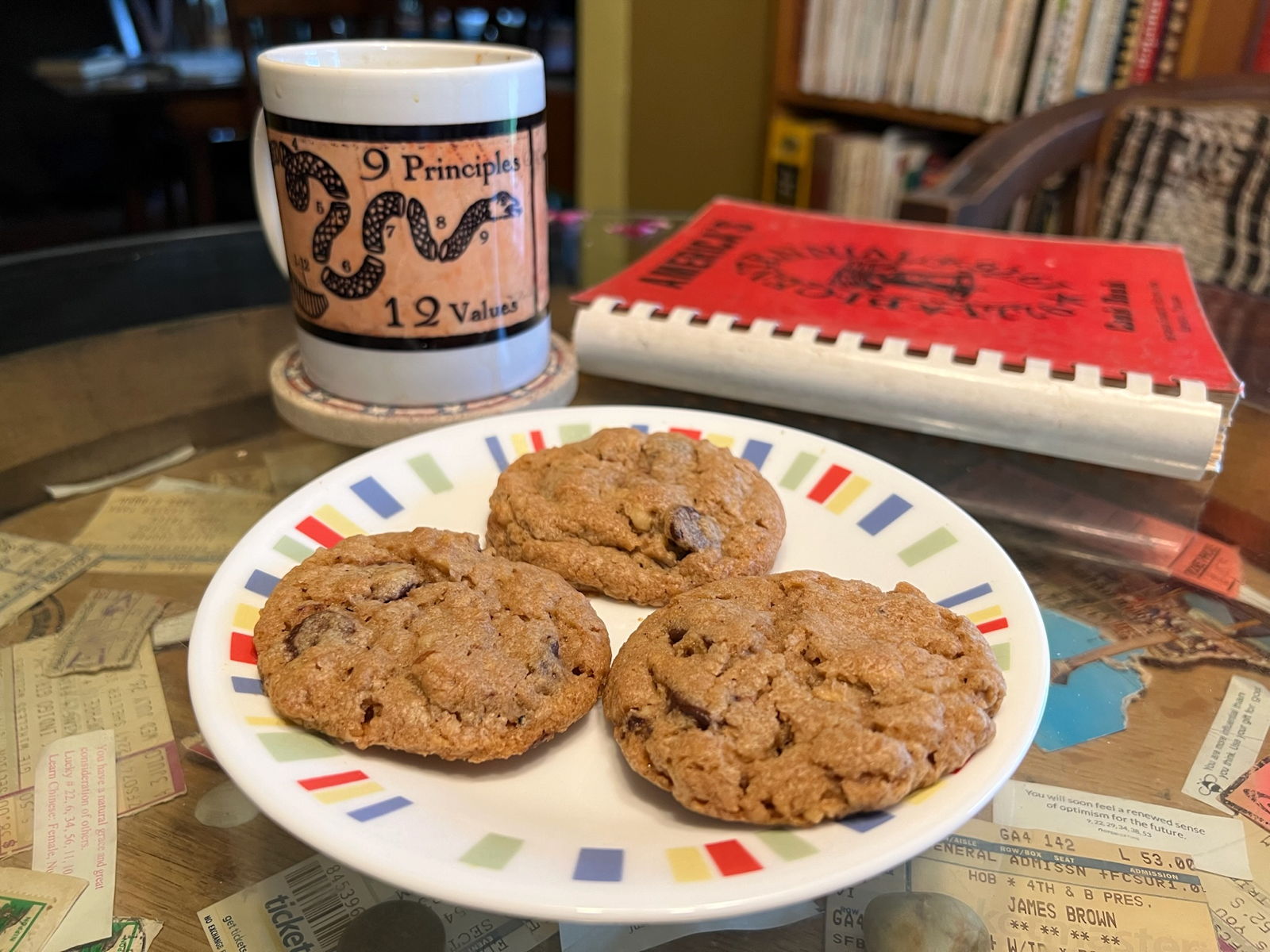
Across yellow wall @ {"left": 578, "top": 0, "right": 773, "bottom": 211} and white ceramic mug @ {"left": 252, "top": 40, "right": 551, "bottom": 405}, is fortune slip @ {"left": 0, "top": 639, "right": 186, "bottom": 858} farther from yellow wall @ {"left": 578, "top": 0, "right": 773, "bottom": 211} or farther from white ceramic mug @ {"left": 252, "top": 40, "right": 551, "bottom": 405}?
yellow wall @ {"left": 578, "top": 0, "right": 773, "bottom": 211}

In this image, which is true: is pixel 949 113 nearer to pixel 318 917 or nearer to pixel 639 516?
pixel 639 516

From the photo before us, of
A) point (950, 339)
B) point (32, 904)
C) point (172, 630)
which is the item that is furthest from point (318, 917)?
point (950, 339)

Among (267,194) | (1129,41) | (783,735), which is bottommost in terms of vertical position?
(783,735)

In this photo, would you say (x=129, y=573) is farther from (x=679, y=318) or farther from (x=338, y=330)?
(x=679, y=318)

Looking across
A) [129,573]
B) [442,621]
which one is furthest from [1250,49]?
[129,573]

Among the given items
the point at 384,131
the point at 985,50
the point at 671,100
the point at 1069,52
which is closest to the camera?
the point at 384,131

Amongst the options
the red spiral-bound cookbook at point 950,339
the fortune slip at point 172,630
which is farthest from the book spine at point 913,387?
the fortune slip at point 172,630
